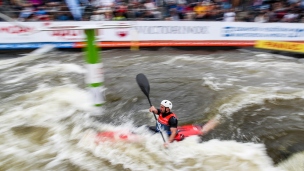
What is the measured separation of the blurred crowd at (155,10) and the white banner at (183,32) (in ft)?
0.76

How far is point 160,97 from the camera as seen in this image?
729 cm

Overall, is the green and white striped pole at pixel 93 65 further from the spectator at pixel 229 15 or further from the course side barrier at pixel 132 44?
the spectator at pixel 229 15

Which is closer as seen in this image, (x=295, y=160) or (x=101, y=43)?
(x=295, y=160)

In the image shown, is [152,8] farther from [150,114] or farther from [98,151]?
[98,151]

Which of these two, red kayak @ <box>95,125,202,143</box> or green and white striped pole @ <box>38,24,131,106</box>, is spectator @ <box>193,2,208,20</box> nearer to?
green and white striped pole @ <box>38,24,131,106</box>

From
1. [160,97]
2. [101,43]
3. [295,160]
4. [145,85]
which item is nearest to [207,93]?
[160,97]

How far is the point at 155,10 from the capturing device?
11.3 m

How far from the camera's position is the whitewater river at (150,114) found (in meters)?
4.91

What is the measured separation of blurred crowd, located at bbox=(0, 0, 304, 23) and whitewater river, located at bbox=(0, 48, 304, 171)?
4.81 feet

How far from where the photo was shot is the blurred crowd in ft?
34.9

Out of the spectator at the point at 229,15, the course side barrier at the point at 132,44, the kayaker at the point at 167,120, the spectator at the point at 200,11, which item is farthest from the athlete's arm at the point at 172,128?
the spectator at the point at 229,15

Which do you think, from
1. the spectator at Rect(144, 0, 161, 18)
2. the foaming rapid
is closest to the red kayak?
the foaming rapid

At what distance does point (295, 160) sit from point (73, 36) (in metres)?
8.49

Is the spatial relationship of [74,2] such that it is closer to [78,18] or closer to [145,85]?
[78,18]
